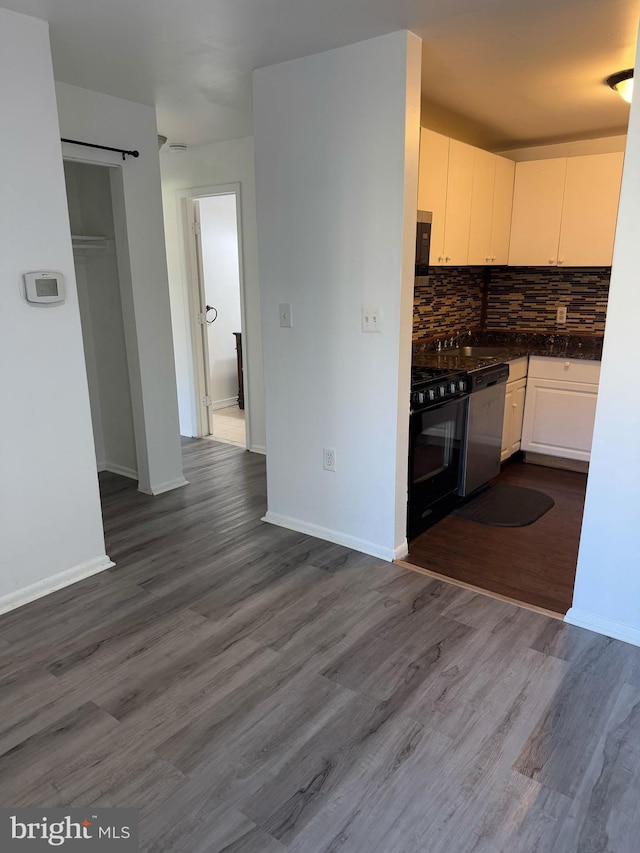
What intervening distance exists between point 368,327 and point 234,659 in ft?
5.25

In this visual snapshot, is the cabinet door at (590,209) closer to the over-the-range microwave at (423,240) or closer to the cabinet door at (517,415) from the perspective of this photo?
the cabinet door at (517,415)

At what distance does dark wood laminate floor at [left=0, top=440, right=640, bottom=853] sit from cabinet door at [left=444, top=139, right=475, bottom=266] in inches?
88.0

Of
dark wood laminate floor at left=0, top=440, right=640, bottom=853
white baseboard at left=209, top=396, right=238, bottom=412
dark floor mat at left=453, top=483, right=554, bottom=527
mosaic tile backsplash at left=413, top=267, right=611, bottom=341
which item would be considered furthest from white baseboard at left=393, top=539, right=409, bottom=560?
white baseboard at left=209, top=396, right=238, bottom=412

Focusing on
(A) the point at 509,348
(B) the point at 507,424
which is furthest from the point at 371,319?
(A) the point at 509,348

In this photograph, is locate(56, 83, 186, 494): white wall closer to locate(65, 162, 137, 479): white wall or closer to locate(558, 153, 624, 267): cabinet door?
locate(65, 162, 137, 479): white wall

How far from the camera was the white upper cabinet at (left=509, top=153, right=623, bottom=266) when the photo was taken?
166 inches

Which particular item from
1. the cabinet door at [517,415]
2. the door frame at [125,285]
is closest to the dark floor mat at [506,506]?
the cabinet door at [517,415]

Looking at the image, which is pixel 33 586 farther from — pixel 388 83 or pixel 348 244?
pixel 388 83

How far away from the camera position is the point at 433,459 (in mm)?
3391

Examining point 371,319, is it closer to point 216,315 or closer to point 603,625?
point 603,625

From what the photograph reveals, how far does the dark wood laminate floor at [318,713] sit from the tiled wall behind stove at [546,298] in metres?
3.01

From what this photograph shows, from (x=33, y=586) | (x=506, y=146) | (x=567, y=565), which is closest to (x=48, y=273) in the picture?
(x=33, y=586)

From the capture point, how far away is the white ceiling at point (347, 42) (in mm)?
2219

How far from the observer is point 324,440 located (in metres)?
3.18
